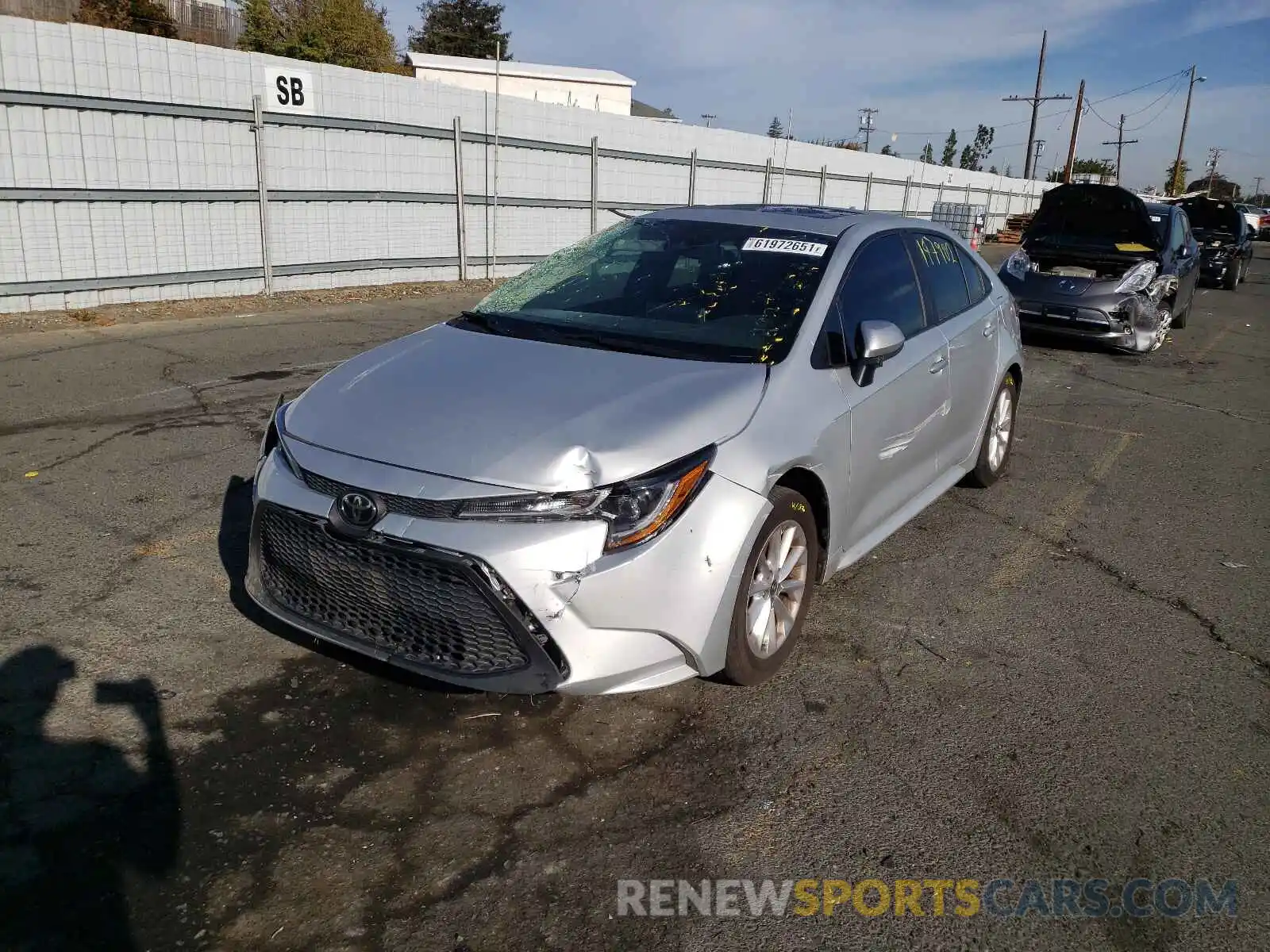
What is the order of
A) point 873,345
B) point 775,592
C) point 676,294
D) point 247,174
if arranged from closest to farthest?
1. point 775,592
2. point 873,345
3. point 676,294
4. point 247,174

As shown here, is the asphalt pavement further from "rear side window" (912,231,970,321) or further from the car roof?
the car roof

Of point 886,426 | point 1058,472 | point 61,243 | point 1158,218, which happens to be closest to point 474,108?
point 61,243

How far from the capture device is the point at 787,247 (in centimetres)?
429

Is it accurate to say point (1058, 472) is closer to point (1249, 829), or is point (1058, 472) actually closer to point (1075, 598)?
point (1075, 598)

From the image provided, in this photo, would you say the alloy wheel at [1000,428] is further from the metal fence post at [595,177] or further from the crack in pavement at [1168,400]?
the metal fence post at [595,177]

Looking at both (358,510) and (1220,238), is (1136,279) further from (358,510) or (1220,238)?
(1220,238)

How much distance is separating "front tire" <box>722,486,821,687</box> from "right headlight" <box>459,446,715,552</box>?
1.22 feet

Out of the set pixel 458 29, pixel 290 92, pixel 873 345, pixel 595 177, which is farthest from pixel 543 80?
pixel 873 345

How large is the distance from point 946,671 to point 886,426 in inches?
41.0

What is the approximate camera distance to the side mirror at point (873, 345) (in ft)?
12.4

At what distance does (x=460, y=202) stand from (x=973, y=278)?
36.4 ft

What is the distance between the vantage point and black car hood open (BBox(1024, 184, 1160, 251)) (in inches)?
457

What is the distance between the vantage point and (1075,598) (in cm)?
446

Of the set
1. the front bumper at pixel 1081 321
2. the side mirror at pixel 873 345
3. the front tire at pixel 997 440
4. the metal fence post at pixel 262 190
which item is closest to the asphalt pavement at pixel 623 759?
the front tire at pixel 997 440
